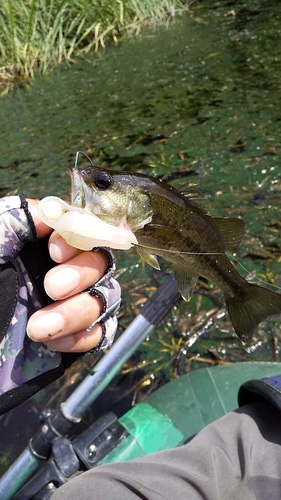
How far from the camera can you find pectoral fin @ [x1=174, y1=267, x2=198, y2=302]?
1.73 m

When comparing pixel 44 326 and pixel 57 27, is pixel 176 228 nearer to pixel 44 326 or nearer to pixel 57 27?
pixel 44 326

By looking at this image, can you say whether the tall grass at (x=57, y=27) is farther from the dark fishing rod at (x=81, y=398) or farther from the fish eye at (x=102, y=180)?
the fish eye at (x=102, y=180)

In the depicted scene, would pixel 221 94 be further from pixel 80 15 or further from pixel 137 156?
pixel 80 15

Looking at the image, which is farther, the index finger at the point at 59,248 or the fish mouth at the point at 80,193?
the fish mouth at the point at 80,193

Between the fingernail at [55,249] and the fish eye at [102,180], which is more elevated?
the fish eye at [102,180]

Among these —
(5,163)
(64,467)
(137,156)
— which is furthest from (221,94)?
(64,467)

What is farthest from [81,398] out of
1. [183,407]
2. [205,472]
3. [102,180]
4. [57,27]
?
[57,27]

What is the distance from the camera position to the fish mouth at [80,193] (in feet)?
4.91

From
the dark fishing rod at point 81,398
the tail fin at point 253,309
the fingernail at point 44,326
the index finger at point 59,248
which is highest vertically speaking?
the index finger at point 59,248

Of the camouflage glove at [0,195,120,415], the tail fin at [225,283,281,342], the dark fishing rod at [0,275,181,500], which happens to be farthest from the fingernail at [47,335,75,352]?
the dark fishing rod at [0,275,181,500]

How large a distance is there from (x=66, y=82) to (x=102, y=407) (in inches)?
266

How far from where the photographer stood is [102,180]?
5.10 ft

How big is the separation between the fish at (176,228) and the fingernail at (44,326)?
0.36m

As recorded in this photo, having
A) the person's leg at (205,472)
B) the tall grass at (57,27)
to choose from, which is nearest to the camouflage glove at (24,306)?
the person's leg at (205,472)
